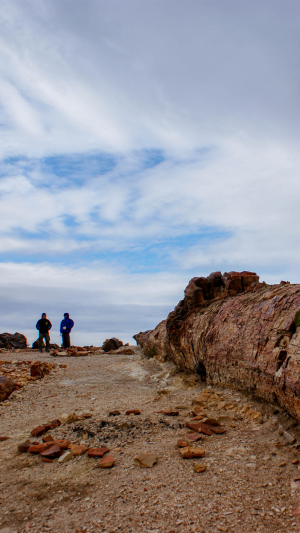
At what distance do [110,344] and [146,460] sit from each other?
14.9 m

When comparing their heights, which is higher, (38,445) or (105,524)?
(38,445)

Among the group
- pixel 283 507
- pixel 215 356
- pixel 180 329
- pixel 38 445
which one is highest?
pixel 180 329

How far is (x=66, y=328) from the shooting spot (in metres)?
19.3

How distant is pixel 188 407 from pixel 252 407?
3.04 feet

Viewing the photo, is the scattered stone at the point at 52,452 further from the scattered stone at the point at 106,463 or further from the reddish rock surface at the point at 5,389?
the reddish rock surface at the point at 5,389

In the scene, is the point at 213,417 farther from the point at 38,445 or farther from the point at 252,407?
the point at 38,445

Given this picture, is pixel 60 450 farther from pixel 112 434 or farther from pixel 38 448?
pixel 112 434

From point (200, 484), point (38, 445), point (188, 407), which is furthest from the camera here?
point (188, 407)

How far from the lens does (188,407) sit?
4.90 meters

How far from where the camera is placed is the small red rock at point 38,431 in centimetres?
401

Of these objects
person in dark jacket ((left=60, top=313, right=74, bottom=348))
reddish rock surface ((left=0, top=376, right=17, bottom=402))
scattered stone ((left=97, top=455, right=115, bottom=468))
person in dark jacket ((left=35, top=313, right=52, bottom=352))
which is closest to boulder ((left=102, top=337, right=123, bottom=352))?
person in dark jacket ((left=60, top=313, right=74, bottom=348))

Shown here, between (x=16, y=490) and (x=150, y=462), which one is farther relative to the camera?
(x=150, y=462)

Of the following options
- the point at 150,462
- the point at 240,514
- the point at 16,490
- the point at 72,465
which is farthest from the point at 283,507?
the point at 16,490

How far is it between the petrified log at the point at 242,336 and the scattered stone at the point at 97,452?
193 centimetres
